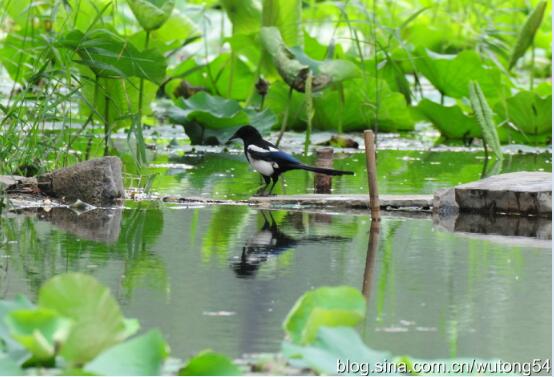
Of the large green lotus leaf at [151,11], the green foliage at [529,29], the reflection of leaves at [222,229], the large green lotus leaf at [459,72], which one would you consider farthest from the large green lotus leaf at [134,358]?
the large green lotus leaf at [459,72]

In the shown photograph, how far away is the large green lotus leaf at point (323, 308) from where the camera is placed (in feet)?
9.96

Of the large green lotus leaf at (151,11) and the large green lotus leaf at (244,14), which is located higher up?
the large green lotus leaf at (244,14)

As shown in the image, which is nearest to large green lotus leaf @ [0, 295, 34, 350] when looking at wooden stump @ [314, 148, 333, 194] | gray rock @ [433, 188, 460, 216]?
gray rock @ [433, 188, 460, 216]

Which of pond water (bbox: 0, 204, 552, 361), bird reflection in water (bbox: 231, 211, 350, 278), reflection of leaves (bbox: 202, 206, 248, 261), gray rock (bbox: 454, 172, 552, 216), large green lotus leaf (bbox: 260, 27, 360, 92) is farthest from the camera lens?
large green lotus leaf (bbox: 260, 27, 360, 92)

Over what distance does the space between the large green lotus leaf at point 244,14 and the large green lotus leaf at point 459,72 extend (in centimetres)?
134

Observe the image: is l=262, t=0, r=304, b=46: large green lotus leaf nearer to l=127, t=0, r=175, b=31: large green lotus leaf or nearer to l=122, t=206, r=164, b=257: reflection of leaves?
l=127, t=0, r=175, b=31: large green lotus leaf

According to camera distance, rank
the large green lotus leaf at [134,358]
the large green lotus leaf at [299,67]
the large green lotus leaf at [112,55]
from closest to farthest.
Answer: the large green lotus leaf at [134,358], the large green lotus leaf at [112,55], the large green lotus leaf at [299,67]

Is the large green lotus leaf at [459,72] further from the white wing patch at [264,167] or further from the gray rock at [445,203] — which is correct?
the gray rock at [445,203]

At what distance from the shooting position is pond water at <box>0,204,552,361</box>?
3.55 metres

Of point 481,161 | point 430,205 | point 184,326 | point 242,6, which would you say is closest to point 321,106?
point 242,6

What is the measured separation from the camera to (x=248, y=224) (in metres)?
5.68

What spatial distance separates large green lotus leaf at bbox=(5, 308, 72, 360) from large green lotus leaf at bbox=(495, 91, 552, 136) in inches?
277

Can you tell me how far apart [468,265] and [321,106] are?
582 cm

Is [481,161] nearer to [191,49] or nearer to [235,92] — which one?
[235,92]
